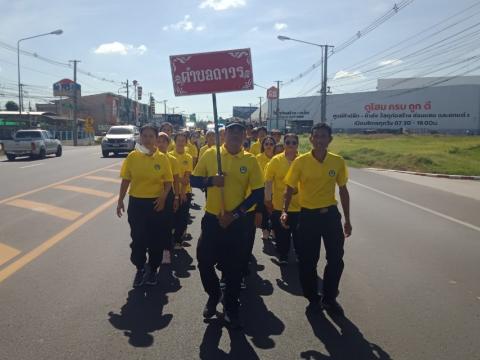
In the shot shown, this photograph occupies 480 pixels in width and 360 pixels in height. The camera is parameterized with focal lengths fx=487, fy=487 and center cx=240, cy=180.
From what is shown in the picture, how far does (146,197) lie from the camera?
5.19 metres

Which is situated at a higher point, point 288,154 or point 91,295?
point 288,154

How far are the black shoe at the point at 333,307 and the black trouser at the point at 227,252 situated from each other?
91 centimetres

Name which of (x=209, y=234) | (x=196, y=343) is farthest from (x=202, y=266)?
(x=196, y=343)

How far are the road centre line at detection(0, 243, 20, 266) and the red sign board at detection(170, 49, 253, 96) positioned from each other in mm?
3255

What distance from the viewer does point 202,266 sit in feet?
14.0

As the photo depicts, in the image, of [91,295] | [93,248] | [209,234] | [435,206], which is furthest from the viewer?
[435,206]

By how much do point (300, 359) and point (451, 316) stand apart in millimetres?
1755

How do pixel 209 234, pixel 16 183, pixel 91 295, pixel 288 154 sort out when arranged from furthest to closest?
pixel 16 183
pixel 288 154
pixel 91 295
pixel 209 234

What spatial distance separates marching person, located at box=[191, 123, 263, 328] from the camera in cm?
422

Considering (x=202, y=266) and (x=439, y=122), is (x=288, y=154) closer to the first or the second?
(x=202, y=266)

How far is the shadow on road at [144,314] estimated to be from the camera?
3954mm

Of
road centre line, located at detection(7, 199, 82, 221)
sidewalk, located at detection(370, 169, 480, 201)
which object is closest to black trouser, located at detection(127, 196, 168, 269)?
road centre line, located at detection(7, 199, 82, 221)

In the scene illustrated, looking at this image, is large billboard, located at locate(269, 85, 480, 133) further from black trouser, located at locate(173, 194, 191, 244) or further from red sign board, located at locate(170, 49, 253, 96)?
red sign board, located at locate(170, 49, 253, 96)

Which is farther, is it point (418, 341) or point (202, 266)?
point (202, 266)
